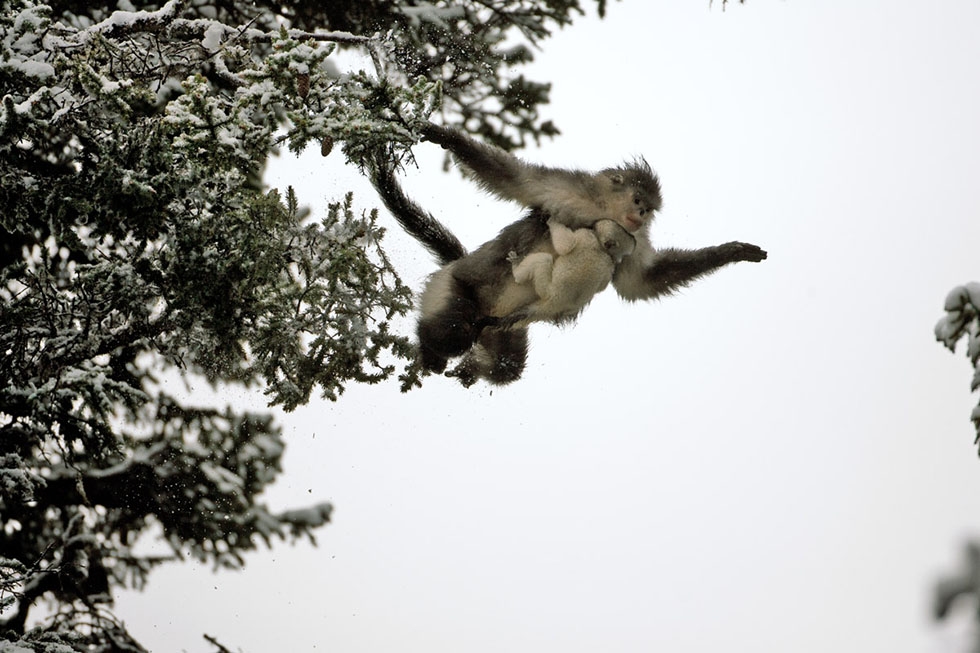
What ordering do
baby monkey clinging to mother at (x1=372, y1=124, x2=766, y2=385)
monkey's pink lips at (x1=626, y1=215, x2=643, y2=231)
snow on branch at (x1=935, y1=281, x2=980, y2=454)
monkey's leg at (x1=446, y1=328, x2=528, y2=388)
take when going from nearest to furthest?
snow on branch at (x1=935, y1=281, x2=980, y2=454)
baby monkey clinging to mother at (x1=372, y1=124, x2=766, y2=385)
monkey's pink lips at (x1=626, y1=215, x2=643, y2=231)
monkey's leg at (x1=446, y1=328, x2=528, y2=388)

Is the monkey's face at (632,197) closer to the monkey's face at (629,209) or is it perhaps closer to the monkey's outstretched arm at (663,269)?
the monkey's face at (629,209)

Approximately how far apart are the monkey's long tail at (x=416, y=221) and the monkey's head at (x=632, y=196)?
4.92 ft

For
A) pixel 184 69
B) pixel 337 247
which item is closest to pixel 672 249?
pixel 337 247

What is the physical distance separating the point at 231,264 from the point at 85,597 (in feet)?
9.46

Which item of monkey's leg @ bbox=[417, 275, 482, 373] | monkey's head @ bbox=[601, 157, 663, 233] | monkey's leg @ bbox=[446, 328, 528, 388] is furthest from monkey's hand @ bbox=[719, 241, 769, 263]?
monkey's leg @ bbox=[417, 275, 482, 373]

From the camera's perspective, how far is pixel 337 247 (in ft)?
20.0

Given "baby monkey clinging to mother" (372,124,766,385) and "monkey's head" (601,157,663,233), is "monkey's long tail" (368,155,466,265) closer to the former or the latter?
"baby monkey clinging to mother" (372,124,766,385)

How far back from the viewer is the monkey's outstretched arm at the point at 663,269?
7141 mm

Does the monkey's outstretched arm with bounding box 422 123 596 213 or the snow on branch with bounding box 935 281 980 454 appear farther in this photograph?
the monkey's outstretched arm with bounding box 422 123 596 213

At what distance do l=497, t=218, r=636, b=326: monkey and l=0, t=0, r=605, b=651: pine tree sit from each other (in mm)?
1005

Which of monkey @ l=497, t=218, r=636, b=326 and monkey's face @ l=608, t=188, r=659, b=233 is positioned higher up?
monkey's face @ l=608, t=188, r=659, b=233

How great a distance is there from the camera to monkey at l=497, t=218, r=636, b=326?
654cm

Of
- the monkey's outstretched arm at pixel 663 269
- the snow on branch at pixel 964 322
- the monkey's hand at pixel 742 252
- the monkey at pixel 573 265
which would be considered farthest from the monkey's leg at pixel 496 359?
the snow on branch at pixel 964 322

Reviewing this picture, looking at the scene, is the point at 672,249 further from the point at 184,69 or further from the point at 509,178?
the point at 184,69
